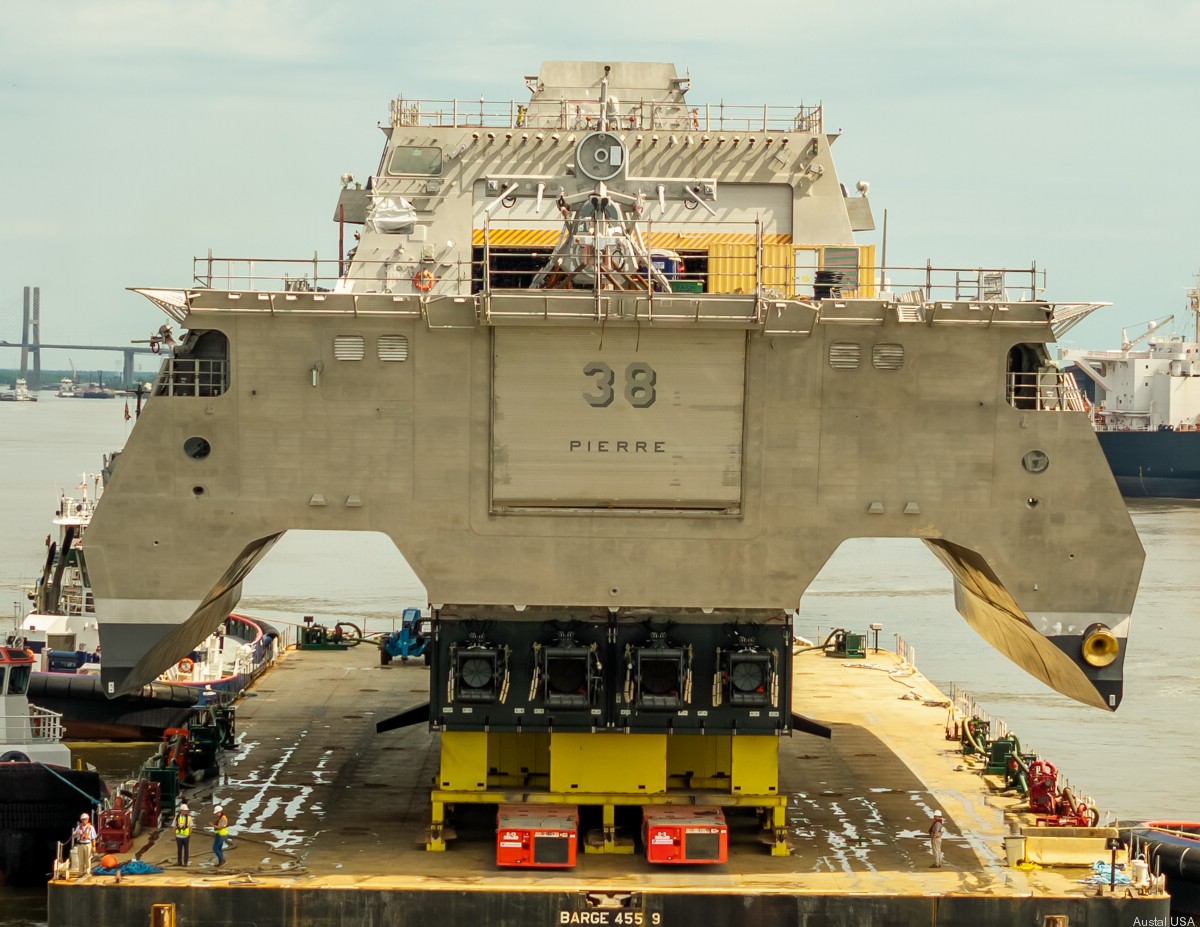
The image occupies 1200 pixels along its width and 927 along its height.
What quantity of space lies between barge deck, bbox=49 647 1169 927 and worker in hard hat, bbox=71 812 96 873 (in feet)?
1.25

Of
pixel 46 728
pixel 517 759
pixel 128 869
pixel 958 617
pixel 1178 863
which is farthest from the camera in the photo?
pixel 958 617

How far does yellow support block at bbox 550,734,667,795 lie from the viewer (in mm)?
24266

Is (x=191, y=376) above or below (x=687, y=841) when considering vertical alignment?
above

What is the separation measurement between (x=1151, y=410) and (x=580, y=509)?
102 m

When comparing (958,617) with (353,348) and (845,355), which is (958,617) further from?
(353,348)

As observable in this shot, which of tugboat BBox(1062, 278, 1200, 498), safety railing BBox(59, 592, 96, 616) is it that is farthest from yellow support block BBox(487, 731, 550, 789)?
tugboat BBox(1062, 278, 1200, 498)

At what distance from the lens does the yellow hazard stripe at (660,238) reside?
28.7m

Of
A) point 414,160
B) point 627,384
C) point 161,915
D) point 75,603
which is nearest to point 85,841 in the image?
point 161,915

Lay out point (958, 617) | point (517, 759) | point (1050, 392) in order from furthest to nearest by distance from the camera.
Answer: point (958, 617), point (517, 759), point (1050, 392)

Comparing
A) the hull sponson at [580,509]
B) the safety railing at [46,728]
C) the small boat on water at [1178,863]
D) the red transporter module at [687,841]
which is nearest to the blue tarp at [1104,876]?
the hull sponson at [580,509]

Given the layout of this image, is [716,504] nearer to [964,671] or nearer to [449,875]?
[449,875]

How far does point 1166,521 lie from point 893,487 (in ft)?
239

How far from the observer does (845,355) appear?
24.5 meters

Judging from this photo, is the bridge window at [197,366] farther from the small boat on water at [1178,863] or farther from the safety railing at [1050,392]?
the small boat on water at [1178,863]
